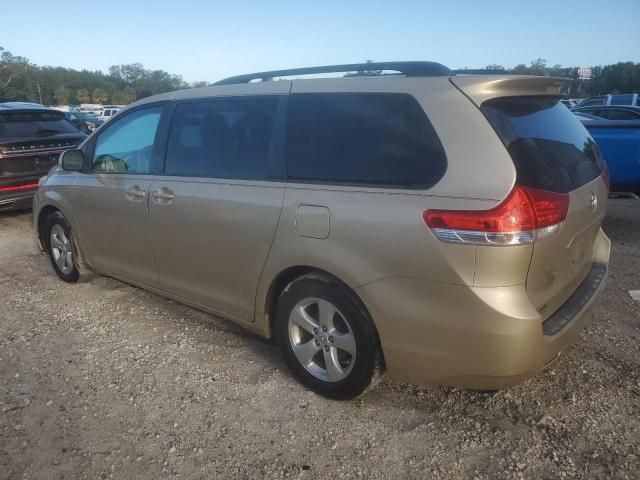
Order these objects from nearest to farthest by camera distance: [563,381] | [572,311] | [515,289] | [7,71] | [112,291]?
[515,289], [572,311], [563,381], [112,291], [7,71]

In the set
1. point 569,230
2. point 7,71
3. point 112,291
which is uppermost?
point 7,71

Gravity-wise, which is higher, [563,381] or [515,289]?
[515,289]

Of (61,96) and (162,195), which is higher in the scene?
(61,96)

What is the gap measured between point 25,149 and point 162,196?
15.5ft

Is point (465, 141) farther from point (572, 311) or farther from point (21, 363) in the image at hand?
point (21, 363)

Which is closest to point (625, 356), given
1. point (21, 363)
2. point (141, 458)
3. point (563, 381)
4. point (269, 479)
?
point (563, 381)

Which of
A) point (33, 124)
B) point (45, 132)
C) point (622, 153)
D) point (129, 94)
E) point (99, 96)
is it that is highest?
point (129, 94)

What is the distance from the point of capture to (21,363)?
10.9 ft

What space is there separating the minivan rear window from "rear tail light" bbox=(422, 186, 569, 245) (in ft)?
0.24

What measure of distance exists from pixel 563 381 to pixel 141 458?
2.32 meters

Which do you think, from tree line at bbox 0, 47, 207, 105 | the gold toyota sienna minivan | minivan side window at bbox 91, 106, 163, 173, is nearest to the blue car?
the gold toyota sienna minivan

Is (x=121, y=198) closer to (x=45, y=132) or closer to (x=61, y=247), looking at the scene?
(x=61, y=247)

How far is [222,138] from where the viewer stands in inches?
125

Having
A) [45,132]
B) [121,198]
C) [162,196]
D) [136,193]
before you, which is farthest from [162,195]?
[45,132]
